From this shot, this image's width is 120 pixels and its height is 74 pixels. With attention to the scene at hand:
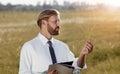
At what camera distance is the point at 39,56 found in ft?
10.8

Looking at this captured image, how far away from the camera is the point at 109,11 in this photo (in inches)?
703

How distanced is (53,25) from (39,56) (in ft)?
0.81

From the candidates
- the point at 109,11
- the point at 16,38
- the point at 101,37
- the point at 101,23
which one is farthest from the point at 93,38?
the point at 109,11

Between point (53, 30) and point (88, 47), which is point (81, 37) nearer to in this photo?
point (53, 30)

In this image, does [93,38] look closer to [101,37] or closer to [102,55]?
[101,37]

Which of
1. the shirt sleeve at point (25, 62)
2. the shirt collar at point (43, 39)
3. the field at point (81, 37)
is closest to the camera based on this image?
the shirt sleeve at point (25, 62)


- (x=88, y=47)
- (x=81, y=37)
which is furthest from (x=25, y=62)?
(x=81, y=37)

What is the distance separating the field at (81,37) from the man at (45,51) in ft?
16.0

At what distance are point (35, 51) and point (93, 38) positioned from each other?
8.83 m

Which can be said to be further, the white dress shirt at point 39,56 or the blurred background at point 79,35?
the blurred background at point 79,35

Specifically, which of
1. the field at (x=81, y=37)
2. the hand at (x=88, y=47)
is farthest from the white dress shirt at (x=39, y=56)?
the field at (x=81, y=37)

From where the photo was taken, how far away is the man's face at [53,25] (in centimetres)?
324

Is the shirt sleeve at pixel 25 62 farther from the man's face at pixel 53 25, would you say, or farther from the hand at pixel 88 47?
the hand at pixel 88 47

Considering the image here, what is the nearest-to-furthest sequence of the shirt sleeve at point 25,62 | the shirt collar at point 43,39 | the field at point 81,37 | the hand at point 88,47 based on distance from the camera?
1. the hand at point 88,47
2. the shirt sleeve at point 25,62
3. the shirt collar at point 43,39
4. the field at point 81,37
